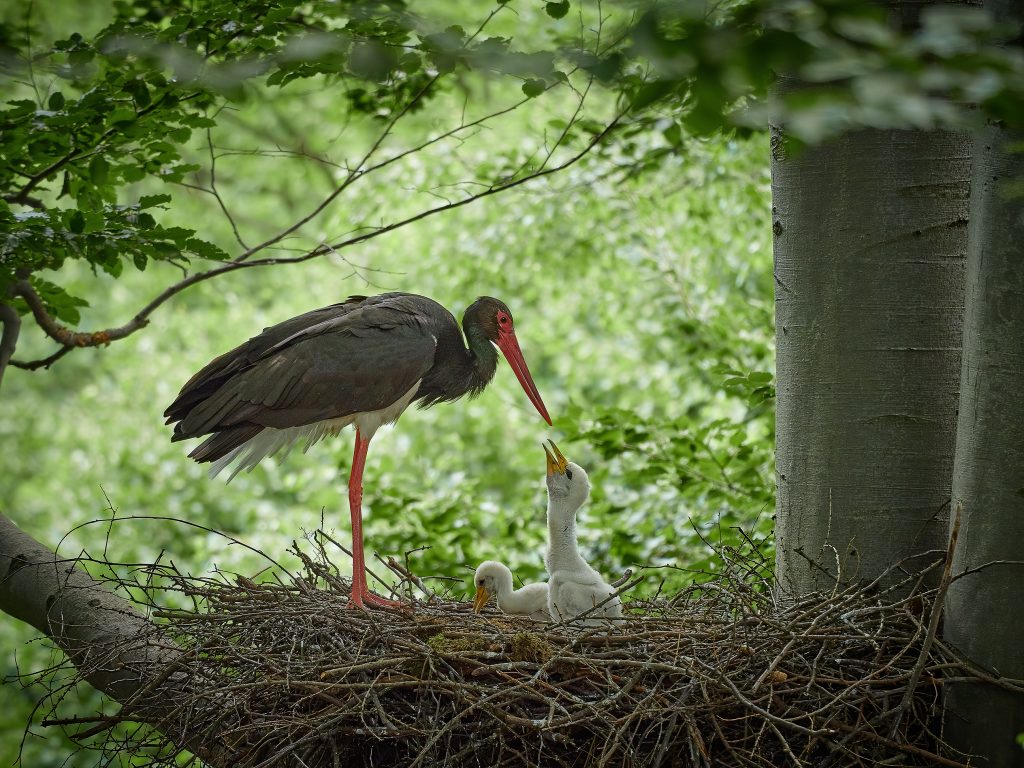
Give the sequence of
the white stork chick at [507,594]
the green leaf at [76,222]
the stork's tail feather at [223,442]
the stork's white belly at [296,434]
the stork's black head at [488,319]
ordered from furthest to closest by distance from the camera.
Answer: the stork's black head at [488,319]
the stork's white belly at [296,434]
the stork's tail feather at [223,442]
the white stork chick at [507,594]
the green leaf at [76,222]

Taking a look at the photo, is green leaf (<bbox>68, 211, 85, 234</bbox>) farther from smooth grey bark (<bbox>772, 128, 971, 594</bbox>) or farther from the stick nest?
smooth grey bark (<bbox>772, 128, 971, 594</bbox>)

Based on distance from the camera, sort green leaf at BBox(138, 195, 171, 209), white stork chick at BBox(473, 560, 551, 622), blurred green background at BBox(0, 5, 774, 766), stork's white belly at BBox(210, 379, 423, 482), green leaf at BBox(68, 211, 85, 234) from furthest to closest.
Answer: blurred green background at BBox(0, 5, 774, 766) < stork's white belly at BBox(210, 379, 423, 482) < white stork chick at BBox(473, 560, 551, 622) < green leaf at BBox(138, 195, 171, 209) < green leaf at BBox(68, 211, 85, 234)

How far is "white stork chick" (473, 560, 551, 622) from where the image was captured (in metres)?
3.72

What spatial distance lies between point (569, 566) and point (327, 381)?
114cm

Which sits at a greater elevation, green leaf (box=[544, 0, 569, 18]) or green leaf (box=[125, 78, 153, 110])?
green leaf (box=[544, 0, 569, 18])

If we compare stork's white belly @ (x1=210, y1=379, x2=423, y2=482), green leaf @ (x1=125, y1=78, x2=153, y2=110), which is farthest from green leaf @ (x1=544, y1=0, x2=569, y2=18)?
stork's white belly @ (x1=210, y1=379, x2=423, y2=482)

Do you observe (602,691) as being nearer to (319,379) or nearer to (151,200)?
(319,379)

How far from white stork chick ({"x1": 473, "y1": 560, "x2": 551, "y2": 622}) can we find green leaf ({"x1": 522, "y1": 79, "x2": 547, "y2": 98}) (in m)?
1.58

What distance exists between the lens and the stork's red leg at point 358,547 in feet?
12.4

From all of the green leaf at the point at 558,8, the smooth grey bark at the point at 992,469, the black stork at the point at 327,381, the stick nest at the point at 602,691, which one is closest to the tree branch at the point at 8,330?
the black stork at the point at 327,381

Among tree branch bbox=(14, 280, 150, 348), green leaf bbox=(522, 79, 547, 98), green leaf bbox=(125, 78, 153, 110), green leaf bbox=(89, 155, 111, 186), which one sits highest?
green leaf bbox=(125, 78, 153, 110)

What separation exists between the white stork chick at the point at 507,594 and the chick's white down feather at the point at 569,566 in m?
0.15

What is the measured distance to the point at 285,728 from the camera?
2.63 meters

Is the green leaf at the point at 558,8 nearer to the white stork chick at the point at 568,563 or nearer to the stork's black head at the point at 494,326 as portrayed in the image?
the white stork chick at the point at 568,563
